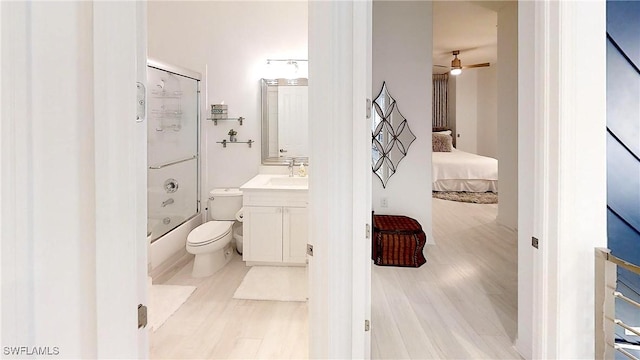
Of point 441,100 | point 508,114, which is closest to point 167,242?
point 508,114

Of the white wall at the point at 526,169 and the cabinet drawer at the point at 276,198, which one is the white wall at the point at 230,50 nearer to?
the cabinet drawer at the point at 276,198

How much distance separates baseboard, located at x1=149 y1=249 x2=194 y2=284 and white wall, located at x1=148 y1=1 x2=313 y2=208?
2.81 feet

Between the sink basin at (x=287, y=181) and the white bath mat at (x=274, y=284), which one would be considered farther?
the sink basin at (x=287, y=181)

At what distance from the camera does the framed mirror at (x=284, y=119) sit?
3.80 meters

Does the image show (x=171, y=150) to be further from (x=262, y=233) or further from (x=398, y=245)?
(x=398, y=245)

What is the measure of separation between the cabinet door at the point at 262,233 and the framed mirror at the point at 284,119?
2.46 ft

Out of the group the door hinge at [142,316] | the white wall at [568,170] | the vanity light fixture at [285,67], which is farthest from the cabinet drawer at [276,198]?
the door hinge at [142,316]

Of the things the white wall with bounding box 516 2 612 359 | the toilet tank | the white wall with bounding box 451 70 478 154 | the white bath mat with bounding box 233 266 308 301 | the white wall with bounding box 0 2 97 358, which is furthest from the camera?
the white wall with bounding box 451 70 478 154

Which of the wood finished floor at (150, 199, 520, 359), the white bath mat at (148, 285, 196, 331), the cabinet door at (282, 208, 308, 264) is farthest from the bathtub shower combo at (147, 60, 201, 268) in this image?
the cabinet door at (282, 208, 308, 264)

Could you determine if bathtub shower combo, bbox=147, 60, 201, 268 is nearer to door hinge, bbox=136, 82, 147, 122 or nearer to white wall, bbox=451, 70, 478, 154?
door hinge, bbox=136, 82, 147, 122

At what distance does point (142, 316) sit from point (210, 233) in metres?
2.49

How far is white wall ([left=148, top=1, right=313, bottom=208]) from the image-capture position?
373 centimetres

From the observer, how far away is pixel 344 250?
4.75 feet

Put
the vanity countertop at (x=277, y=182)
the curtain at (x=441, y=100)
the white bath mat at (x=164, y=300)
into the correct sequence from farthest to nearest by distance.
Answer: the curtain at (x=441, y=100) → the vanity countertop at (x=277, y=182) → the white bath mat at (x=164, y=300)
